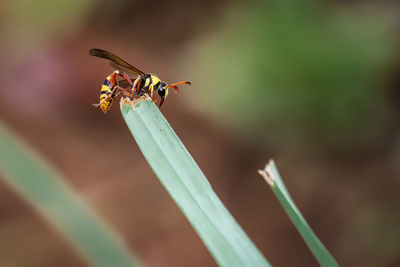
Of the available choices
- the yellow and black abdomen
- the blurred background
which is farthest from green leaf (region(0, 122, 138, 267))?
the blurred background

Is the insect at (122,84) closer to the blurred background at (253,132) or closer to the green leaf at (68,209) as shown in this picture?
the green leaf at (68,209)

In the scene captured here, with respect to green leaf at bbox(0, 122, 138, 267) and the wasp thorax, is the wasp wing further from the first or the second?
green leaf at bbox(0, 122, 138, 267)

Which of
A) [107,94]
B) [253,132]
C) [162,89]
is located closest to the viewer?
[107,94]

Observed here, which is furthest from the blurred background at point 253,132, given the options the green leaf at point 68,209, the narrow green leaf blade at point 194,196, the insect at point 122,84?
the narrow green leaf blade at point 194,196

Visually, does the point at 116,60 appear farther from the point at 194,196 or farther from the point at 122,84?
the point at 194,196

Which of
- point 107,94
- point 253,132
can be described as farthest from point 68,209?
point 253,132

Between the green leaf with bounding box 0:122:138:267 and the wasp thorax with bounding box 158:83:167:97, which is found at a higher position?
the wasp thorax with bounding box 158:83:167:97
